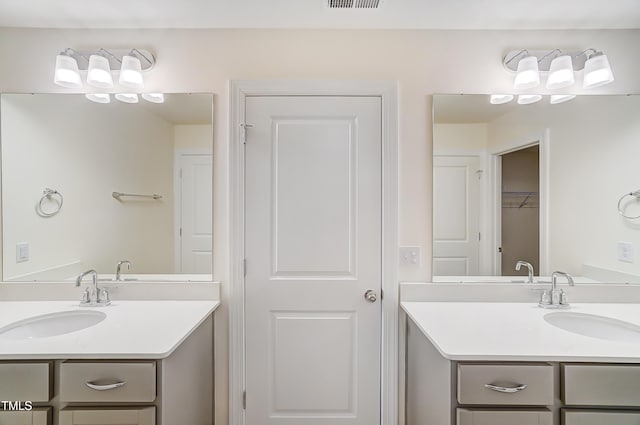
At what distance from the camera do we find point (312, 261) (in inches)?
72.2

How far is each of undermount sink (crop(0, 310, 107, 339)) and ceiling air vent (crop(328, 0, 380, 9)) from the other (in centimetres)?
188

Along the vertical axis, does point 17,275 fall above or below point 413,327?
above

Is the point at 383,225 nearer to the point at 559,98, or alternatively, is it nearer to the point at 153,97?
the point at 559,98

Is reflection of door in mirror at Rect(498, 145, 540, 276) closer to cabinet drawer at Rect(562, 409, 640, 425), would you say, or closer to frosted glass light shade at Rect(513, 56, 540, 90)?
frosted glass light shade at Rect(513, 56, 540, 90)

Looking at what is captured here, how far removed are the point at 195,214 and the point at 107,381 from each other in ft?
2.85

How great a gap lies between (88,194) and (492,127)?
2.25 meters

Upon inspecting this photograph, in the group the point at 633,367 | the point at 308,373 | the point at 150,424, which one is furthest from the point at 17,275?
the point at 633,367

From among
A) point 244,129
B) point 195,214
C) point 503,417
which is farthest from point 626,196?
point 195,214

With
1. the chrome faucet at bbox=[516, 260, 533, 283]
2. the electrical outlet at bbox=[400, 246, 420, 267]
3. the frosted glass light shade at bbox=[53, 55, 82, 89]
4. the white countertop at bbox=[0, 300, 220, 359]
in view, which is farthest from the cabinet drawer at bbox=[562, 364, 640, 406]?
the frosted glass light shade at bbox=[53, 55, 82, 89]

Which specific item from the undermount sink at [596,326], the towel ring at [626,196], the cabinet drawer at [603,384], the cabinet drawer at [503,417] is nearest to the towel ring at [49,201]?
the cabinet drawer at [503,417]

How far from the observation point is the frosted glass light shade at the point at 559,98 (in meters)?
1.78

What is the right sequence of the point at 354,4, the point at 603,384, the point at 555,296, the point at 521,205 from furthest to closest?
1. the point at 521,205
2. the point at 555,296
3. the point at 354,4
4. the point at 603,384

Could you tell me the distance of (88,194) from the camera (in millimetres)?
1810

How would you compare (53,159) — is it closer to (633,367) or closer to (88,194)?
(88,194)
